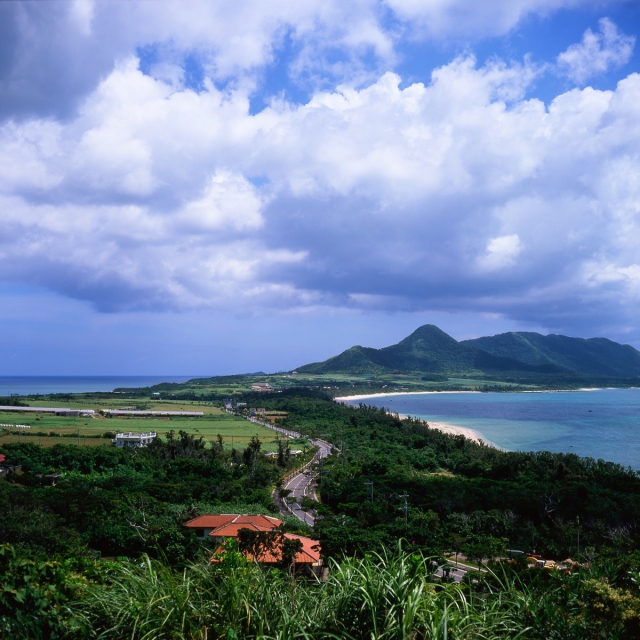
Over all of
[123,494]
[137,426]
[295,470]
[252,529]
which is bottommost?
[295,470]

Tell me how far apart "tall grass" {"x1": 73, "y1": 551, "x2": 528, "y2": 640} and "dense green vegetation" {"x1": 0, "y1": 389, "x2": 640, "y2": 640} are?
0.05 feet

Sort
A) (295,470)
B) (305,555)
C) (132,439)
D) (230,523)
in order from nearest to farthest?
1. (305,555)
2. (230,523)
3. (295,470)
4. (132,439)

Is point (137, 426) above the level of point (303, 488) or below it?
above

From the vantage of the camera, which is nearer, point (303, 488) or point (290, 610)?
point (290, 610)

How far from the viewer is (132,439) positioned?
4378cm

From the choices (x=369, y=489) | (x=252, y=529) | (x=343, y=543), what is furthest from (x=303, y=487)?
(x=343, y=543)

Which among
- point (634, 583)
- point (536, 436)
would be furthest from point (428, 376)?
point (634, 583)

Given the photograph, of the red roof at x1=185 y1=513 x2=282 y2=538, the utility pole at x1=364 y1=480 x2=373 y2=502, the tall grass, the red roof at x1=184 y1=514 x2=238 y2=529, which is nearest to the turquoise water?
the utility pole at x1=364 y1=480 x2=373 y2=502

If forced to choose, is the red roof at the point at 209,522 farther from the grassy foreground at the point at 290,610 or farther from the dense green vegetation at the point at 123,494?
the grassy foreground at the point at 290,610

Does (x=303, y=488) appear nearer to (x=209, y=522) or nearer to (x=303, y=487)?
(x=303, y=487)

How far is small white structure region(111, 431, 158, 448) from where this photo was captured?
4224 cm

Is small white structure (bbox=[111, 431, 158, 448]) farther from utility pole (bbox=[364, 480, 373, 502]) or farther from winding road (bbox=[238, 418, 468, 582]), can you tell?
utility pole (bbox=[364, 480, 373, 502])

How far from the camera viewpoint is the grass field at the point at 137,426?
44494 mm

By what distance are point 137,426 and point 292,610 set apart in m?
55.7
